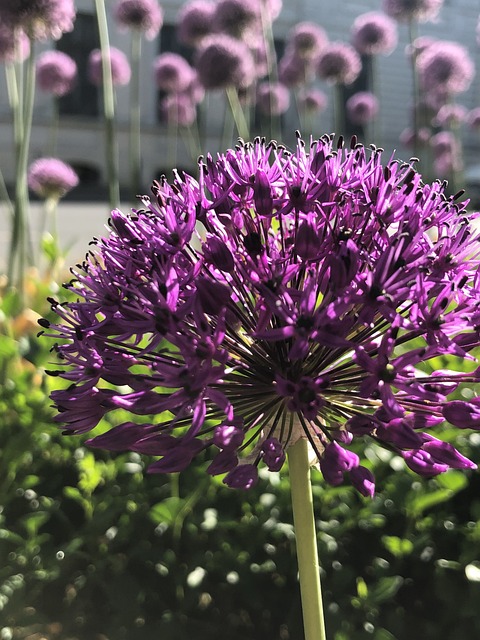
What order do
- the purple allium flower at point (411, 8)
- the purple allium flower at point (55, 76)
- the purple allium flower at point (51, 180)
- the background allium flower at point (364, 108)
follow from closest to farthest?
1. the purple allium flower at point (51, 180)
2. the purple allium flower at point (411, 8)
3. the purple allium flower at point (55, 76)
4. the background allium flower at point (364, 108)

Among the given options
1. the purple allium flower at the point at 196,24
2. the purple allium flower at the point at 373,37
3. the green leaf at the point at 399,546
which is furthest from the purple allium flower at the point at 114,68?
the green leaf at the point at 399,546

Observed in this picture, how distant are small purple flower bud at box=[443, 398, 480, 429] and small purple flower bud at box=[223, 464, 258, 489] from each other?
0.71ft

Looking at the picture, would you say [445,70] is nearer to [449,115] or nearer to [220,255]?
[449,115]

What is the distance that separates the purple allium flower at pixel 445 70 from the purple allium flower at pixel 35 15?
10.6 feet

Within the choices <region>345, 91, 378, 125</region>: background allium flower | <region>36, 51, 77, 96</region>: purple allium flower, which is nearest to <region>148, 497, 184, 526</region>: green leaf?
<region>36, 51, 77, 96</region>: purple allium flower

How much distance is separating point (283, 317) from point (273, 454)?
0.15 metres

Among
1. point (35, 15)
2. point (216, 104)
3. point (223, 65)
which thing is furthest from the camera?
point (216, 104)

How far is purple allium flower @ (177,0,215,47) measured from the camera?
4.46 m

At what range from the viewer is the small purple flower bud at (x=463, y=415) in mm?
709

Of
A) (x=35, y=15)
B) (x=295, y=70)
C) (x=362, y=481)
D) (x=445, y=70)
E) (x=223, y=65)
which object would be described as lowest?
(x=362, y=481)

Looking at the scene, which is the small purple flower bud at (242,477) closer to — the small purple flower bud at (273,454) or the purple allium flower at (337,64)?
the small purple flower bud at (273,454)

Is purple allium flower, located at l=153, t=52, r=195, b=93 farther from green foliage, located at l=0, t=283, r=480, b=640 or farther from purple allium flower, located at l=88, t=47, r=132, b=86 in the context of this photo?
green foliage, located at l=0, t=283, r=480, b=640

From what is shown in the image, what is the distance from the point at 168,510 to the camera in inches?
42.5

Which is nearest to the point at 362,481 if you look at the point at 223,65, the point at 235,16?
the point at 223,65
